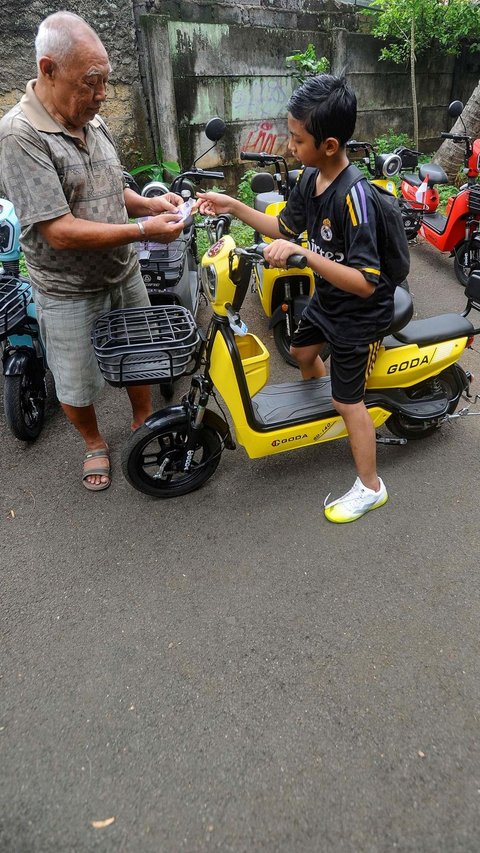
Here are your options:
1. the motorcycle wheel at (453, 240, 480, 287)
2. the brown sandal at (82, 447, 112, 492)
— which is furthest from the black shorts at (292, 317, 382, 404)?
the motorcycle wheel at (453, 240, 480, 287)

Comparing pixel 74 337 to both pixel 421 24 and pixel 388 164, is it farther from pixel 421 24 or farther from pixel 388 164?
pixel 421 24

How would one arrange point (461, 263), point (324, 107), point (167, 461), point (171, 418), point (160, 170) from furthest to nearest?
point (160, 170) → point (461, 263) → point (167, 461) → point (171, 418) → point (324, 107)

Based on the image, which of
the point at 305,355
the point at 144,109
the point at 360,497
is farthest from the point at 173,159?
the point at 360,497

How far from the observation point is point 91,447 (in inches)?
114

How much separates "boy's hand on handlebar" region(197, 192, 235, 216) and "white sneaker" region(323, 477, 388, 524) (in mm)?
1489

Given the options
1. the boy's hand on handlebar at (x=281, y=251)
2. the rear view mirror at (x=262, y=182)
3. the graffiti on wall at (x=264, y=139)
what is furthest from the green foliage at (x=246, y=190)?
the boy's hand on handlebar at (x=281, y=251)

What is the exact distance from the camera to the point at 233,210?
7.82 feet

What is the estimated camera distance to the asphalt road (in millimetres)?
1546

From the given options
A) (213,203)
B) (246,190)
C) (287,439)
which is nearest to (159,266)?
(213,203)

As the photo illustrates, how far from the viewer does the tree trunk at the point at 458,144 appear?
6237 millimetres

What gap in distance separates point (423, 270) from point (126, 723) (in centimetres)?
531

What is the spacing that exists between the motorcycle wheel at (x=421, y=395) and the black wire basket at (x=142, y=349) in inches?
51.5

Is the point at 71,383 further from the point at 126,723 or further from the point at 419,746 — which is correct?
the point at 419,746

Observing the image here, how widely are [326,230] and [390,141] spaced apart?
7617 mm
